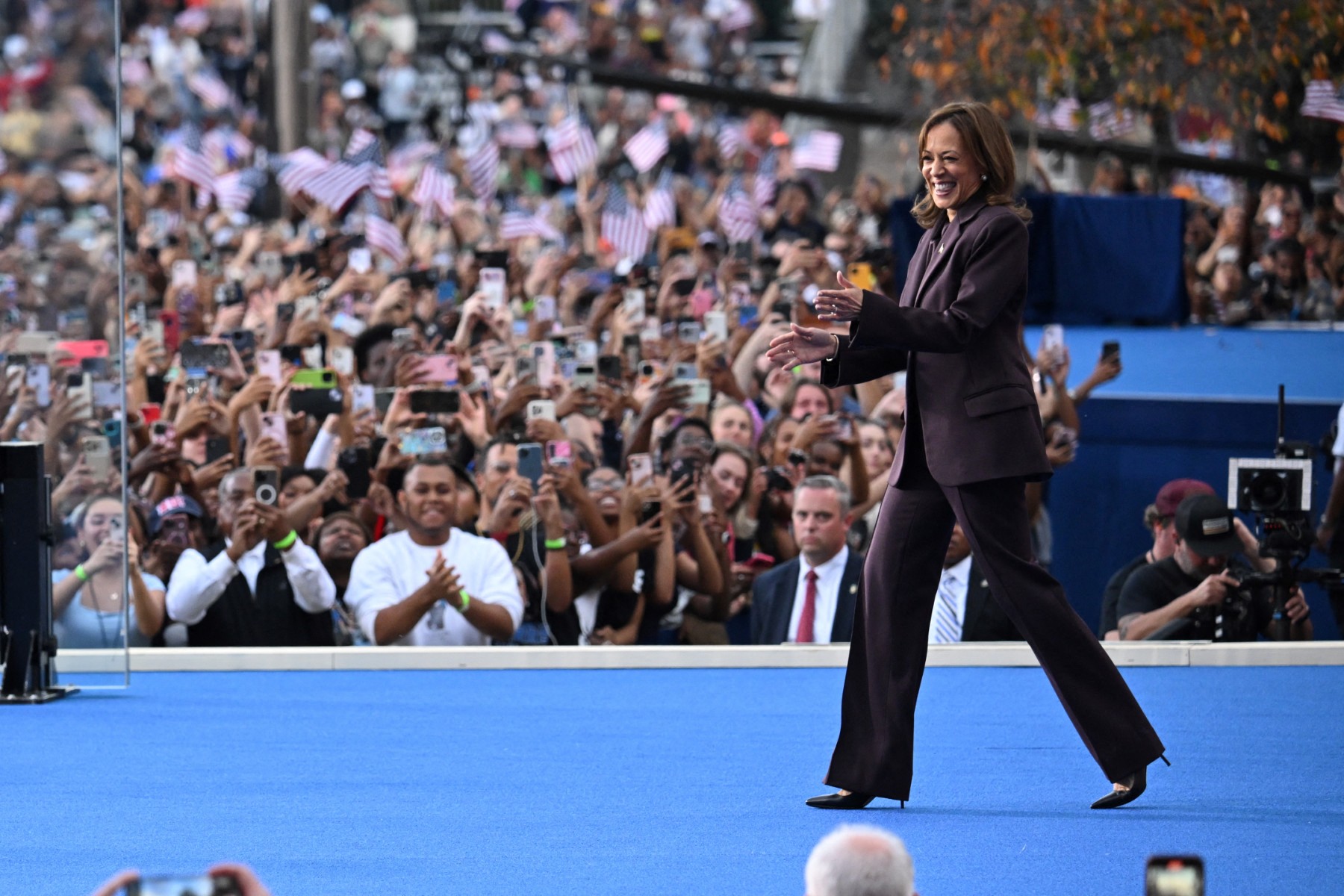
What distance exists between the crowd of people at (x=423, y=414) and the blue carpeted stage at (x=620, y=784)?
2.81 feet

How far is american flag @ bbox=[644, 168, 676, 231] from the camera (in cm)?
2334

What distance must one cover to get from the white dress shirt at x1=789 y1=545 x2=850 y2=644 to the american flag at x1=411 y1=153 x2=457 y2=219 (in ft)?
39.8

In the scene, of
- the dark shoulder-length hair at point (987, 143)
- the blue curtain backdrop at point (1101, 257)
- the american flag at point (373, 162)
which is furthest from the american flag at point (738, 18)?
the dark shoulder-length hair at point (987, 143)

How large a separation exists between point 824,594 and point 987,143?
3.98 metres

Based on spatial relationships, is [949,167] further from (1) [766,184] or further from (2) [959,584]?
(1) [766,184]

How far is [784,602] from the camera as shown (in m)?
9.50

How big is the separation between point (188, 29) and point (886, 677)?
33954mm

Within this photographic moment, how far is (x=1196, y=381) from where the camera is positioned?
15.9 metres

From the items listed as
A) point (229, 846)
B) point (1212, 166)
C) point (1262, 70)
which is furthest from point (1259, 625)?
point (1212, 166)

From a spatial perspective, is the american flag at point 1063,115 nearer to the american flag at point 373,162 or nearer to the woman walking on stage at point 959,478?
the american flag at point 373,162

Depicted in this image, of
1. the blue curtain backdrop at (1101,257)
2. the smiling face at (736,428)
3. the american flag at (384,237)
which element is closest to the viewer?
the smiling face at (736,428)

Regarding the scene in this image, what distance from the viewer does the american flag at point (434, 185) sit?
2095cm

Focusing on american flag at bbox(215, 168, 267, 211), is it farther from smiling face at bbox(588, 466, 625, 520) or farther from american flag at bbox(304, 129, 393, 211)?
smiling face at bbox(588, 466, 625, 520)

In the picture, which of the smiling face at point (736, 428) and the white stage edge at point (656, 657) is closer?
the white stage edge at point (656, 657)
